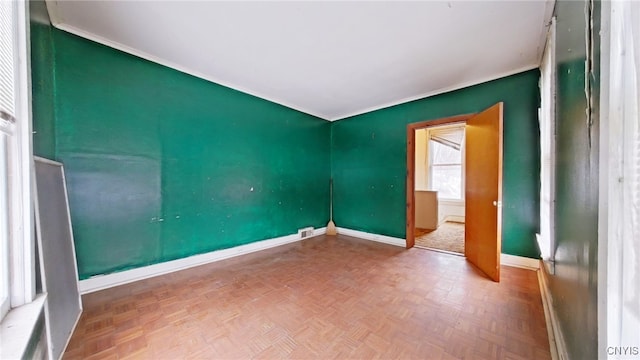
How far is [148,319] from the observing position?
1729 mm

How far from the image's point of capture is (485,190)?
2.67 metres

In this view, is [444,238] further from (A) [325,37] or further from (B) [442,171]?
(A) [325,37]

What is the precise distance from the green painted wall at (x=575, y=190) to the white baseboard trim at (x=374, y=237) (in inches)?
85.2

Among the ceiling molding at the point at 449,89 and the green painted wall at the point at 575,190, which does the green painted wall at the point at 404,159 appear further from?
the green painted wall at the point at 575,190

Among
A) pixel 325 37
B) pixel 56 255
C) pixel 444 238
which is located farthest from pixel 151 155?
pixel 444 238

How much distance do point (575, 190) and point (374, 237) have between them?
10.4 ft

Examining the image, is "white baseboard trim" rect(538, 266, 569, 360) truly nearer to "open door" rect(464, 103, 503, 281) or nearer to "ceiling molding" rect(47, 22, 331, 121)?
"open door" rect(464, 103, 503, 281)

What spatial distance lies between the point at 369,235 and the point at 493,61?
3177 mm

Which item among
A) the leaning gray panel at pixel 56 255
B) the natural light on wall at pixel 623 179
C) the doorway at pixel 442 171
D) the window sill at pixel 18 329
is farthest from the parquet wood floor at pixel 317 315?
the doorway at pixel 442 171

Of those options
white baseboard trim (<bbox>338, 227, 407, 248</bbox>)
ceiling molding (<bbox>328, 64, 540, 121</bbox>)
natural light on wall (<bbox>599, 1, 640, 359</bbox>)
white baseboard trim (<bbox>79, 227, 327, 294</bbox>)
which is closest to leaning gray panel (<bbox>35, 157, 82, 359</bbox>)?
white baseboard trim (<bbox>79, 227, 327, 294</bbox>)

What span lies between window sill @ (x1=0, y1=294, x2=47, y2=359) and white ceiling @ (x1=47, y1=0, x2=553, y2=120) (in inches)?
85.3

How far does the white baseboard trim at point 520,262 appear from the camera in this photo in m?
2.65

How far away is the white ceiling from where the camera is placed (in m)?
1.77

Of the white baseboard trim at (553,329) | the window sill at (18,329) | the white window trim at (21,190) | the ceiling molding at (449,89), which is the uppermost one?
the ceiling molding at (449,89)
